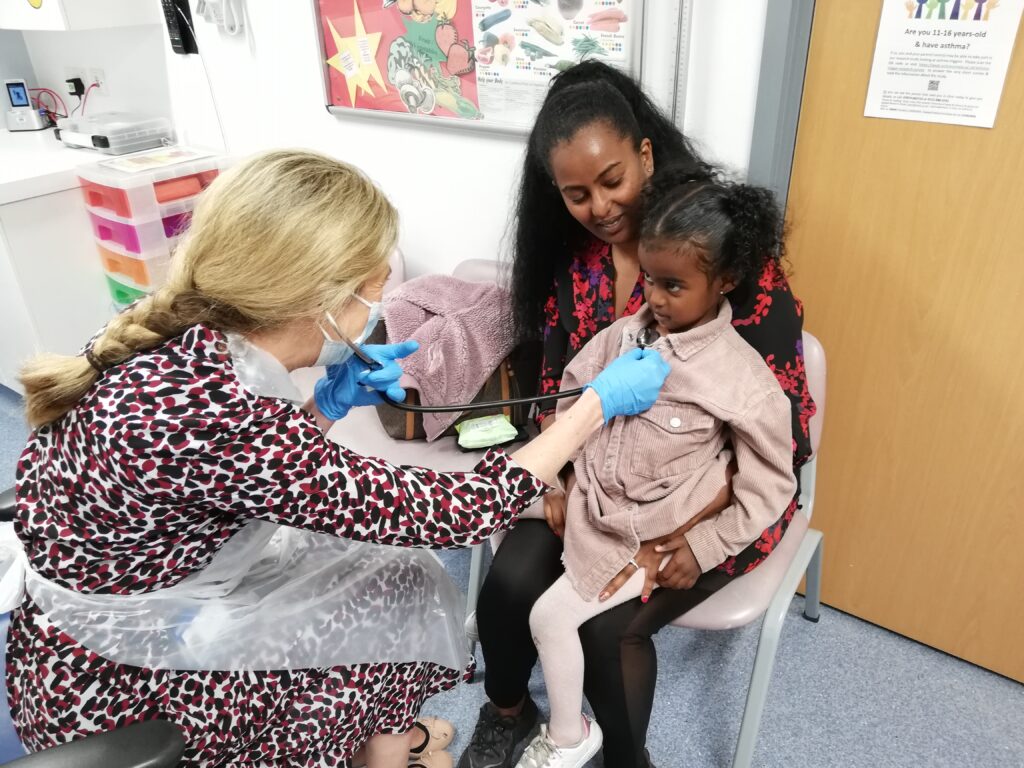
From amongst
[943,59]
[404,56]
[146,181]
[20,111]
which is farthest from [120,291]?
[943,59]

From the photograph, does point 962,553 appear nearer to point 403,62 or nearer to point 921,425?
point 921,425

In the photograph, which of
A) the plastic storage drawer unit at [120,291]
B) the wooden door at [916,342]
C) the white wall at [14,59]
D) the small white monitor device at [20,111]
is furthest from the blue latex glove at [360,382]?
the white wall at [14,59]

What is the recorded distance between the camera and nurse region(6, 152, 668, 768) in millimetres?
865

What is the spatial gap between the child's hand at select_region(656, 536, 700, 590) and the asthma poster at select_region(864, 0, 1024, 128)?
Answer: 778 mm

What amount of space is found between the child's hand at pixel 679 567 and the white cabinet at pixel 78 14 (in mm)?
2131

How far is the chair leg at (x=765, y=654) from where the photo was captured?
1.15 metres

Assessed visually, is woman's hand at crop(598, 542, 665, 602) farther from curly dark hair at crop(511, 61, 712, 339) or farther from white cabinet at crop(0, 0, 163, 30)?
white cabinet at crop(0, 0, 163, 30)

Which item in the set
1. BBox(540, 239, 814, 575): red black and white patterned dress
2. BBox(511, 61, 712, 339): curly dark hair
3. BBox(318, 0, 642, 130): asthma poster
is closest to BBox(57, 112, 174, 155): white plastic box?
BBox(318, 0, 642, 130): asthma poster

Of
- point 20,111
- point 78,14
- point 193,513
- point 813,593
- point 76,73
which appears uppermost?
point 78,14

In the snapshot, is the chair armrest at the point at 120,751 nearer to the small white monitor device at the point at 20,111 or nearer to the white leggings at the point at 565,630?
the white leggings at the point at 565,630

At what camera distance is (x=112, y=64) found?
2.49 metres

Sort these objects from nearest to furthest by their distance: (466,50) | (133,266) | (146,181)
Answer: (466,50), (146,181), (133,266)

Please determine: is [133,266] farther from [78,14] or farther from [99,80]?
[99,80]

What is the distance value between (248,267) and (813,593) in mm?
1353
